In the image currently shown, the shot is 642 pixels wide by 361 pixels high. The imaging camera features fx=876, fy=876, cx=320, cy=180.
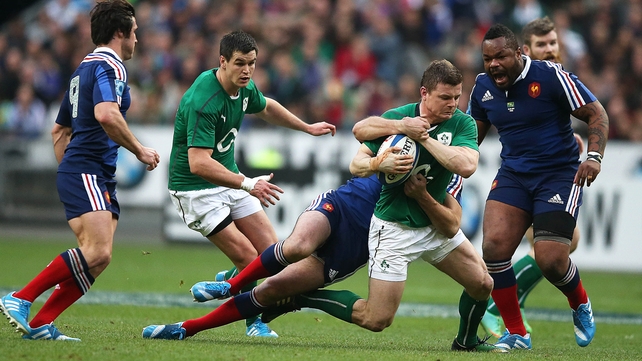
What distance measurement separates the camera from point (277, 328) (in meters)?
8.07

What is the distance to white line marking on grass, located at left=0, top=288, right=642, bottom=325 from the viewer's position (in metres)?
9.39

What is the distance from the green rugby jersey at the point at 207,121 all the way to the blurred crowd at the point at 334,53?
8.29 m

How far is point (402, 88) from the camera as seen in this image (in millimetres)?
16203

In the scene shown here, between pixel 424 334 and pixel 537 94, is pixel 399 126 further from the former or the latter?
pixel 424 334

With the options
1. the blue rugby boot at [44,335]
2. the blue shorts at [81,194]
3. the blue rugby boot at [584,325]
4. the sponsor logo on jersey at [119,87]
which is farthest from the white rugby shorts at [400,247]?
the blue rugby boot at [44,335]

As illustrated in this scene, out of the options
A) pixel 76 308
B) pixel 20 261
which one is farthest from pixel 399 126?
pixel 20 261

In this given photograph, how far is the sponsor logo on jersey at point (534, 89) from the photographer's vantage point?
714cm

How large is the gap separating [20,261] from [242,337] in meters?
6.63

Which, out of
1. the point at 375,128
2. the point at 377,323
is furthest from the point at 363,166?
the point at 377,323

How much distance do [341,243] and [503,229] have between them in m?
1.36

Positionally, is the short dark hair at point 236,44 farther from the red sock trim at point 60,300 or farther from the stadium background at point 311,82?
the stadium background at point 311,82

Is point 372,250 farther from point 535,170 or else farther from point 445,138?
point 535,170

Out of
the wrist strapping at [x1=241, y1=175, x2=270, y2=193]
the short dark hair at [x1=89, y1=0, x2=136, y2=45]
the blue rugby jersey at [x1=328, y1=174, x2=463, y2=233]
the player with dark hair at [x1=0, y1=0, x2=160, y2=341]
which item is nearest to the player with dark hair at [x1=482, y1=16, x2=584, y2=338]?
the blue rugby jersey at [x1=328, y1=174, x2=463, y2=233]

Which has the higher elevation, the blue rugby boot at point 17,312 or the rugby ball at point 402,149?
the rugby ball at point 402,149
